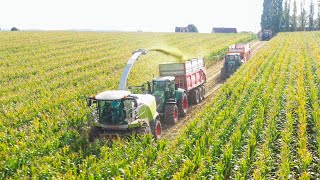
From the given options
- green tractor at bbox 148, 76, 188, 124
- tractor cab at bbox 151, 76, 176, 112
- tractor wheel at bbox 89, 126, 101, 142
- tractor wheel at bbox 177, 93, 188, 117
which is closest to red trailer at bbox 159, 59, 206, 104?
tractor wheel at bbox 177, 93, 188, 117

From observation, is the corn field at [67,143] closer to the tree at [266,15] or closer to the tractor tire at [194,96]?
the tractor tire at [194,96]

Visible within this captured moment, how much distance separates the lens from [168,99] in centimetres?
1500

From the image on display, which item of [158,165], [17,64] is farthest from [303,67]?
[17,64]

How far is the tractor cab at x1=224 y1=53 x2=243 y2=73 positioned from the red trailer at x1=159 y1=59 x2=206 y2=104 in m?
6.61

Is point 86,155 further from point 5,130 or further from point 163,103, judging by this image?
point 163,103

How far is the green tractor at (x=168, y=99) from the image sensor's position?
14.5 meters

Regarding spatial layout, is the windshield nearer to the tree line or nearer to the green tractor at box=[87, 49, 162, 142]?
the green tractor at box=[87, 49, 162, 142]

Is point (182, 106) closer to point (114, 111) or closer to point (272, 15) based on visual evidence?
point (114, 111)

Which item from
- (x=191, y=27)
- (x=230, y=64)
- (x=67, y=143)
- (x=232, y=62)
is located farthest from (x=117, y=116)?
(x=191, y=27)

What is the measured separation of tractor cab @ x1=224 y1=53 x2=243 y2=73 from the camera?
86.3 feet

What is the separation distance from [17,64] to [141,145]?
852 inches

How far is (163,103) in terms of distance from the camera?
14719 millimetres

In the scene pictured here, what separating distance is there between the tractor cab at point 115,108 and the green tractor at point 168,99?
10.9ft

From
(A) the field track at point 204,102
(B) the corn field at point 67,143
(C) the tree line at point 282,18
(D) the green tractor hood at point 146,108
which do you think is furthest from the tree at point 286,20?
(D) the green tractor hood at point 146,108
